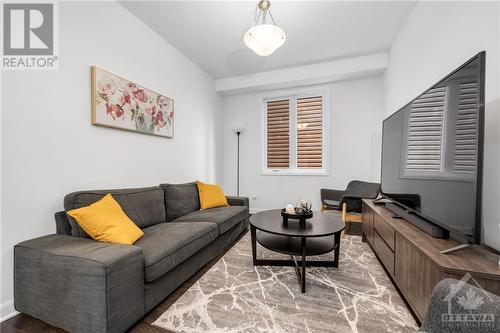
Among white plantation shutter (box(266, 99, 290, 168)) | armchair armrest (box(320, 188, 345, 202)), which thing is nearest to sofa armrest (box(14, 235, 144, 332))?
armchair armrest (box(320, 188, 345, 202))

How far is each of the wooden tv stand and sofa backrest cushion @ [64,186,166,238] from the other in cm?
229

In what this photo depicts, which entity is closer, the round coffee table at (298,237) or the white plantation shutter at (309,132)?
the round coffee table at (298,237)

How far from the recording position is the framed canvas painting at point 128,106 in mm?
2186

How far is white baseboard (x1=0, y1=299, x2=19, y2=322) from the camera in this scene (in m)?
1.53

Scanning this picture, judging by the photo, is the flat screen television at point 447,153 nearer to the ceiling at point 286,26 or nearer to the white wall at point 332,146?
the ceiling at point 286,26

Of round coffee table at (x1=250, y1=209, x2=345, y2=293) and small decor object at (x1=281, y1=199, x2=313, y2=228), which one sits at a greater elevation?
small decor object at (x1=281, y1=199, x2=313, y2=228)

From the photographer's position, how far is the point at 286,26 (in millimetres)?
2799

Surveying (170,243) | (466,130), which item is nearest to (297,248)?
(170,243)

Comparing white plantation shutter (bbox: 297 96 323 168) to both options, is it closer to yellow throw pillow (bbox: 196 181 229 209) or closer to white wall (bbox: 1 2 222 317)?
yellow throw pillow (bbox: 196 181 229 209)

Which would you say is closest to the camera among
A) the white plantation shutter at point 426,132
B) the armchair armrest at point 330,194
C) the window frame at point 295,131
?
the white plantation shutter at point 426,132

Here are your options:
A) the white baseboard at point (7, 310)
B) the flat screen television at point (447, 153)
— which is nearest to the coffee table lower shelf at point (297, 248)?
the flat screen television at point (447, 153)

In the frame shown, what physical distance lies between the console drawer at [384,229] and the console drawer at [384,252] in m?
0.05

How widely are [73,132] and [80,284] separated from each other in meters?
1.37

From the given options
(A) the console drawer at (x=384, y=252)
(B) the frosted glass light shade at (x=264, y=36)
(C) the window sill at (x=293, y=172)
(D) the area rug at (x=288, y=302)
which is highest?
(B) the frosted glass light shade at (x=264, y=36)
